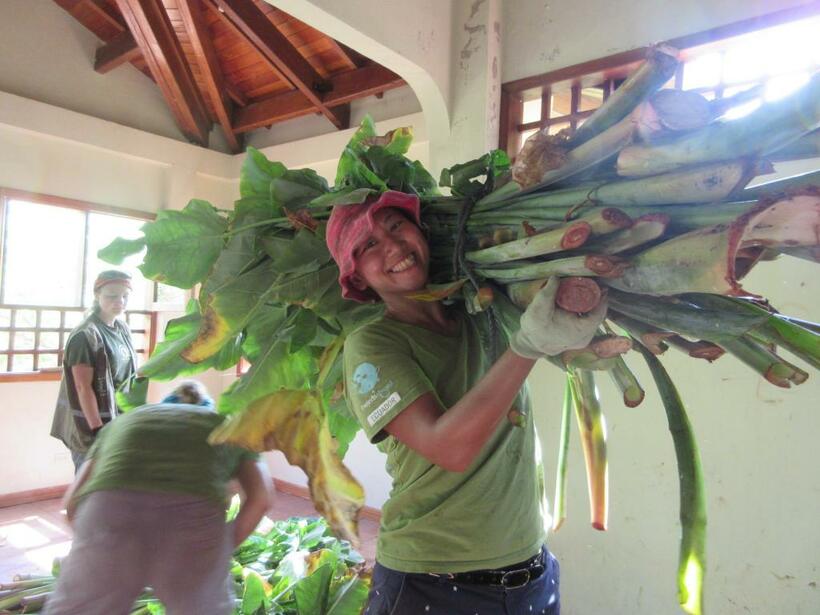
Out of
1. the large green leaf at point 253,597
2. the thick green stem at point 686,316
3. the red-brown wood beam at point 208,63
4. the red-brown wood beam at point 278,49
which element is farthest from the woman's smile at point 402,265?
the red-brown wood beam at point 208,63

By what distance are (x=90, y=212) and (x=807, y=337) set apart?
207 inches

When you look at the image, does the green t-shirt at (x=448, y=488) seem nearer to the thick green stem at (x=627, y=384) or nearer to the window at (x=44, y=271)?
the thick green stem at (x=627, y=384)

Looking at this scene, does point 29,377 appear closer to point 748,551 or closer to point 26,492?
point 26,492

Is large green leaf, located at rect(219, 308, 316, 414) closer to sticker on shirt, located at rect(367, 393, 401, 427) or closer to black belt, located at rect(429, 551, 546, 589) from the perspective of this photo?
sticker on shirt, located at rect(367, 393, 401, 427)

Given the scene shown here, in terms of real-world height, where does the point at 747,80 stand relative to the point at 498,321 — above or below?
above

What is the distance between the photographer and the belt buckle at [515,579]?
1.05 meters

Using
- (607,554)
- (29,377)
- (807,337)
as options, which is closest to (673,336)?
(807,337)

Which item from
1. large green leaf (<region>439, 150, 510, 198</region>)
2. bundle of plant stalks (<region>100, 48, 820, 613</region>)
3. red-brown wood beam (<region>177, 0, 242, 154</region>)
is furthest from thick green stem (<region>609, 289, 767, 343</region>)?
red-brown wood beam (<region>177, 0, 242, 154</region>)

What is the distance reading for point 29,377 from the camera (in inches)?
177

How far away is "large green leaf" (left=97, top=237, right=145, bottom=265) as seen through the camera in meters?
1.51

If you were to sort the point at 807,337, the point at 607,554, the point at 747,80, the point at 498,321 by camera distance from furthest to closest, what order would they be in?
the point at 607,554 < the point at 747,80 < the point at 498,321 < the point at 807,337

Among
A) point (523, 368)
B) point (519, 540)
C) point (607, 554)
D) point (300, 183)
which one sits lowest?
point (607, 554)

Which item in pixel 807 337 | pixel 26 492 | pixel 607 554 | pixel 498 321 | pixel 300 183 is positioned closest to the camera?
pixel 807 337

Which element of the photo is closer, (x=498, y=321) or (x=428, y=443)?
(x=428, y=443)
